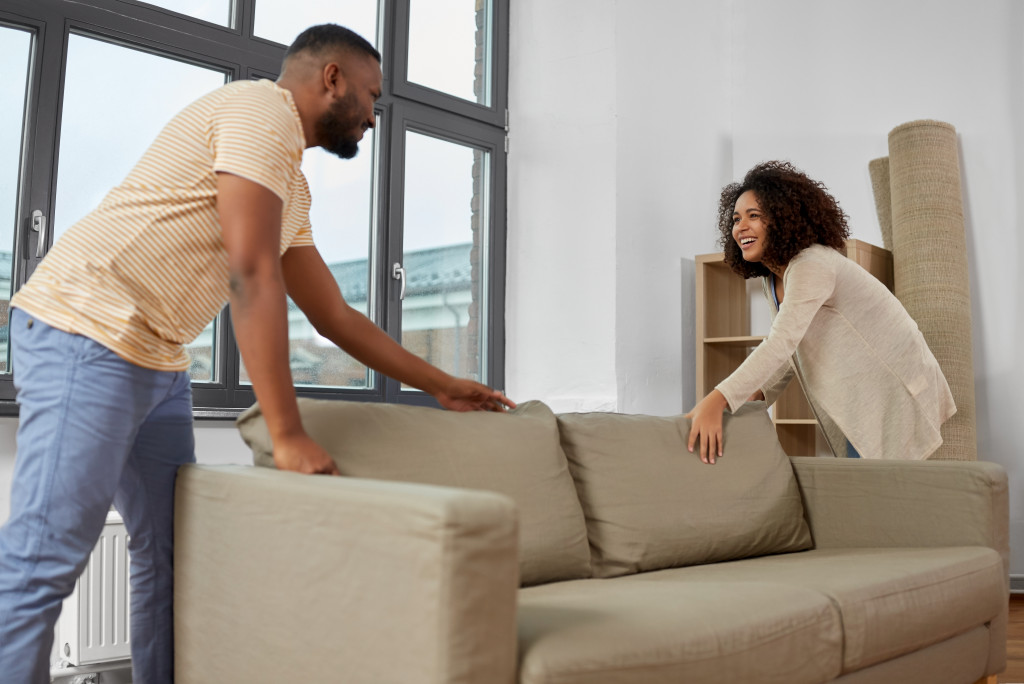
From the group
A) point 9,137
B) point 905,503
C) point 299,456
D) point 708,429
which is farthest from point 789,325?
point 9,137

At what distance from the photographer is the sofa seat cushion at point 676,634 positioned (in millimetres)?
1279

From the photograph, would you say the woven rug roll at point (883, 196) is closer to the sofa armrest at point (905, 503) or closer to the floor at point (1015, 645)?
the floor at point (1015, 645)

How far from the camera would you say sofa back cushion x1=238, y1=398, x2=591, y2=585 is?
1723 millimetres

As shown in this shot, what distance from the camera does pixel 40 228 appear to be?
270cm

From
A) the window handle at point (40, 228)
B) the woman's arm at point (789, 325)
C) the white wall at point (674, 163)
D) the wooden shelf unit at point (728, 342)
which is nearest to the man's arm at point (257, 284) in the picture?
Result: the woman's arm at point (789, 325)

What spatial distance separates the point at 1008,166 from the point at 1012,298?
21.8 inches

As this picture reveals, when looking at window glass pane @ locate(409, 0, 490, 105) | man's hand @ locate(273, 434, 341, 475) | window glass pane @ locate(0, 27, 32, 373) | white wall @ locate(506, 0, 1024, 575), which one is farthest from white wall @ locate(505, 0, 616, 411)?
man's hand @ locate(273, 434, 341, 475)

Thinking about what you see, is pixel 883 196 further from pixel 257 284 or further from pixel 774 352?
pixel 257 284

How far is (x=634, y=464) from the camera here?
84.5 inches

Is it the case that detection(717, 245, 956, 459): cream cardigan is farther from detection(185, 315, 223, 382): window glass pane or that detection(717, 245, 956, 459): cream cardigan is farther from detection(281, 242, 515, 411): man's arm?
detection(185, 315, 223, 382): window glass pane

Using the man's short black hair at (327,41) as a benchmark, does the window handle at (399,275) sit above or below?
below

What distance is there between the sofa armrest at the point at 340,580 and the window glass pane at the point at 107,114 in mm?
1584

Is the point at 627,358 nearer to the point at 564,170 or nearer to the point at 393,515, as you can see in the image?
the point at 564,170

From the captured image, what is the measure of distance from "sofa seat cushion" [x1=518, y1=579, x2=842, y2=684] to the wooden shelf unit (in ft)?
7.59
